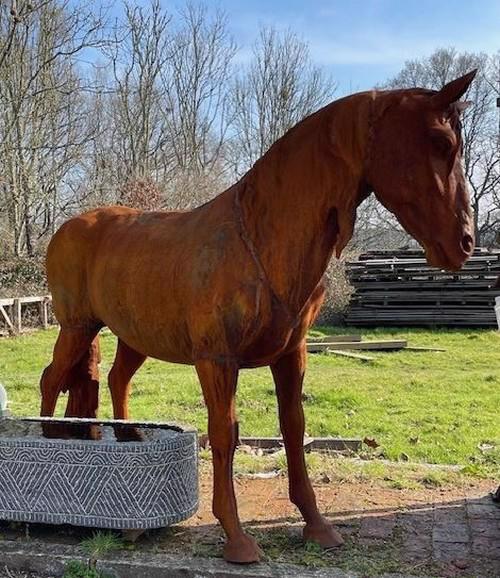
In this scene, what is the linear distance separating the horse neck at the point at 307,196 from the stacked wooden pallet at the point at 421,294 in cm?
1255

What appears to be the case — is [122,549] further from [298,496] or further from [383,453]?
[383,453]

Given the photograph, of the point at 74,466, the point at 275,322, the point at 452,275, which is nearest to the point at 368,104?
the point at 275,322

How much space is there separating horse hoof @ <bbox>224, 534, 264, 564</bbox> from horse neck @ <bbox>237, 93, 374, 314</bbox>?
1004mm

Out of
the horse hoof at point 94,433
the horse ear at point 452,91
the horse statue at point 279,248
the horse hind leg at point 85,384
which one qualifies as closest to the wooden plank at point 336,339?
the horse hind leg at point 85,384

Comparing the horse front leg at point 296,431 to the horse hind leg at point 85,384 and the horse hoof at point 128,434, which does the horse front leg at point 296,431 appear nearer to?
the horse hoof at point 128,434

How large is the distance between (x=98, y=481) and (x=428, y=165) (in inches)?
77.1

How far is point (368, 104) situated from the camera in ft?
7.85

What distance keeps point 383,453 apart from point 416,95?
3443mm

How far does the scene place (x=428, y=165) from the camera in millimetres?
2275

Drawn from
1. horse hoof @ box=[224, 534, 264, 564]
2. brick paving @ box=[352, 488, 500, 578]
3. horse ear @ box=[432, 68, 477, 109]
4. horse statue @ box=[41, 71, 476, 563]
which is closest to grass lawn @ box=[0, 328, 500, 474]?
brick paving @ box=[352, 488, 500, 578]

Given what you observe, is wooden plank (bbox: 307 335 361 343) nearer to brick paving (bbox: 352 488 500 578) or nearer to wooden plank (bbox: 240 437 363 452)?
wooden plank (bbox: 240 437 363 452)

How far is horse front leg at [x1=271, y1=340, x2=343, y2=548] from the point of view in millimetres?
2988

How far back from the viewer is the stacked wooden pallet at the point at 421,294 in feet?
47.7

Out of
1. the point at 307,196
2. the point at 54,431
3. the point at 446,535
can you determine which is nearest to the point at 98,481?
the point at 54,431
